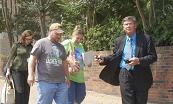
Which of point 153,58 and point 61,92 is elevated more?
point 153,58

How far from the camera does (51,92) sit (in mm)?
7930

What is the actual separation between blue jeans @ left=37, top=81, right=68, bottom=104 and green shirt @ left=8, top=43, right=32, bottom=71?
1.78 meters

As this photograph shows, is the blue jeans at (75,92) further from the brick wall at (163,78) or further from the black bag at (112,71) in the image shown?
the brick wall at (163,78)

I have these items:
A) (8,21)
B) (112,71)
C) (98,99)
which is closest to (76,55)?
(112,71)

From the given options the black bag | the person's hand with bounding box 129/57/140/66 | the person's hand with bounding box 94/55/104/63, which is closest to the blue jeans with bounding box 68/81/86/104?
the black bag

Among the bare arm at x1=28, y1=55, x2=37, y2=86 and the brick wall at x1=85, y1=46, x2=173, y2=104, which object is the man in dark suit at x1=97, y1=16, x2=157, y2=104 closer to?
the bare arm at x1=28, y1=55, x2=37, y2=86

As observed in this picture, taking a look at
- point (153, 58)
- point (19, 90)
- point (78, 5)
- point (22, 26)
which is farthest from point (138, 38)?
point (22, 26)

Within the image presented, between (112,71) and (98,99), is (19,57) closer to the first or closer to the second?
(112,71)

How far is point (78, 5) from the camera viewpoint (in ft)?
55.0

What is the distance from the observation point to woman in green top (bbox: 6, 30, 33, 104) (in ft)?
31.7

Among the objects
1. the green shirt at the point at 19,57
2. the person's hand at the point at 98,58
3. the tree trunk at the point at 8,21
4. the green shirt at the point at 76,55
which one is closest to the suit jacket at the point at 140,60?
the person's hand at the point at 98,58

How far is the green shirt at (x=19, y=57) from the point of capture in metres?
9.66

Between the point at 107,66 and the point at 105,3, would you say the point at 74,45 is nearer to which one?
the point at 107,66

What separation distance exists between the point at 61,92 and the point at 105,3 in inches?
373
